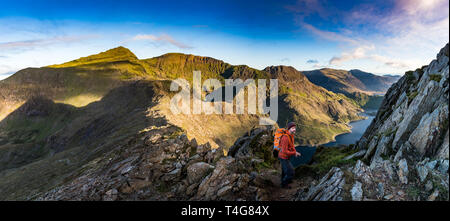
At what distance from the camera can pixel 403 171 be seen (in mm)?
9383

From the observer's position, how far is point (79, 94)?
597 ft

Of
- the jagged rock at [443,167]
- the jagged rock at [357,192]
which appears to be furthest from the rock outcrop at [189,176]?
the jagged rock at [443,167]

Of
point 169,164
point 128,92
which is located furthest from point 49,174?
point 128,92

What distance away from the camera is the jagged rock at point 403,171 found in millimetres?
9047

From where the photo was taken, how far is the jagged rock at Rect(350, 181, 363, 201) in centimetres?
888

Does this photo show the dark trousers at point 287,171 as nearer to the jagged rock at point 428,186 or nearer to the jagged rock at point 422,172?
the jagged rock at point 422,172

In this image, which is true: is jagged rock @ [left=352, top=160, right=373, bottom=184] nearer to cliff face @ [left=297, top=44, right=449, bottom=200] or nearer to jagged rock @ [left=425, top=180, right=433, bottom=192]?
cliff face @ [left=297, top=44, right=449, bottom=200]

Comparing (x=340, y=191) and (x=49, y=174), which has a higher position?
(x=340, y=191)

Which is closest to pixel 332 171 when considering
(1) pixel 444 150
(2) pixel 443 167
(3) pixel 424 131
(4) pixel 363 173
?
(4) pixel 363 173

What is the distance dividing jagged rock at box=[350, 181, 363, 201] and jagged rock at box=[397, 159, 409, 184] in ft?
6.13

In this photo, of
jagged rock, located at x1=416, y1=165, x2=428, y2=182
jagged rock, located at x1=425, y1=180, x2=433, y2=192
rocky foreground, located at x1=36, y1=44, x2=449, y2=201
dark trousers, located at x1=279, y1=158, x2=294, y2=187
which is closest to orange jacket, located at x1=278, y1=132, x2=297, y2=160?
dark trousers, located at x1=279, y1=158, x2=294, y2=187

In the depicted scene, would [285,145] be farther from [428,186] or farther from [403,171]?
[428,186]
